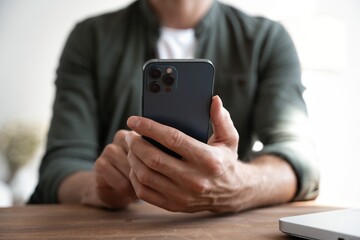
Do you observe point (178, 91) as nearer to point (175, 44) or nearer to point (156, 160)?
point (156, 160)

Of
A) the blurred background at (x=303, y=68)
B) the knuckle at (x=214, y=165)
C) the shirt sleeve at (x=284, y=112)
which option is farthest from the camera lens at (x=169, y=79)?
the blurred background at (x=303, y=68)

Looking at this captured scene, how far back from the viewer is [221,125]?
0.54 meters

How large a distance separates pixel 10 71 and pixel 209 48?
1.63 m

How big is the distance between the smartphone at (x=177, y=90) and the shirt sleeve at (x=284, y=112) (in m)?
0.32

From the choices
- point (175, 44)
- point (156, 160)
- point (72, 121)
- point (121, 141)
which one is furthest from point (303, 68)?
point (156, 160)

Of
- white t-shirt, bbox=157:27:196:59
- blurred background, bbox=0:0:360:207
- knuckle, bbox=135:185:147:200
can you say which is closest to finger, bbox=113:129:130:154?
knuckle, bbox=135:185:147:200

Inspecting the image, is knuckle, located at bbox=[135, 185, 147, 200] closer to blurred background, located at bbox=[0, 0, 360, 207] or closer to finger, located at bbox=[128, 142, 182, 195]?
finger, located at bbox=[128, 142, 182, 195]

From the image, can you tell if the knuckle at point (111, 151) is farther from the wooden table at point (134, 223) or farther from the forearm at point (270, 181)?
the forearm at point (270, 181)

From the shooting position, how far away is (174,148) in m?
0.51

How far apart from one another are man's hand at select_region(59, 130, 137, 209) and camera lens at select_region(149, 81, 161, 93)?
0.16m

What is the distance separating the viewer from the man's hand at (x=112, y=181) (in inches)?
25.8

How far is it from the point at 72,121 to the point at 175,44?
0.35 m

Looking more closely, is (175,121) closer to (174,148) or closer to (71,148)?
(174,148)

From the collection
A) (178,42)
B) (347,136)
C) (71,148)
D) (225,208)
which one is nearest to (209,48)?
(178,42)
